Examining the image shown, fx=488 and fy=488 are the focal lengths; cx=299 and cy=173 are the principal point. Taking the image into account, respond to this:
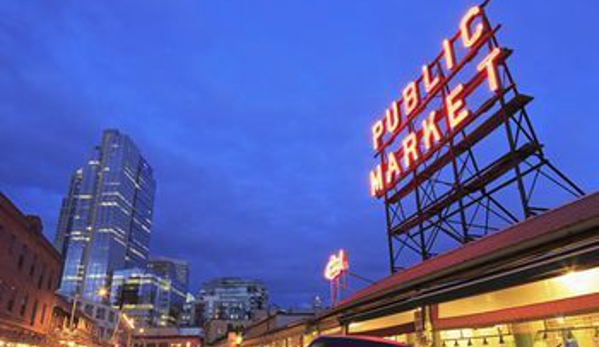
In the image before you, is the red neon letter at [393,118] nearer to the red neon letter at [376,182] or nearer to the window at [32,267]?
the red neon letter at [376,182]

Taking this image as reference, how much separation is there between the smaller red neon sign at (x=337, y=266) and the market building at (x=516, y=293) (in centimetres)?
1382

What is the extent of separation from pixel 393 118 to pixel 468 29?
6650 mm

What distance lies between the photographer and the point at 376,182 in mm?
26031

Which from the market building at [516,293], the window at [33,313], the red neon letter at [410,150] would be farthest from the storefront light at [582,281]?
the window at [33,313]

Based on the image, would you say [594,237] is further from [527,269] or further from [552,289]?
[552,289]

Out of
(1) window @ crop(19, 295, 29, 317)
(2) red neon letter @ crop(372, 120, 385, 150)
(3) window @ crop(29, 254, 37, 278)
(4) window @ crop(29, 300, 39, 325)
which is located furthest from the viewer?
(4) window @ crop(29, 300, 39, 325)

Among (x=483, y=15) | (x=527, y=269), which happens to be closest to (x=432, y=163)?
(x=483, y=15)

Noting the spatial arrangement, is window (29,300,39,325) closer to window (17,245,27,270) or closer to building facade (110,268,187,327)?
window (17,245,27,270)

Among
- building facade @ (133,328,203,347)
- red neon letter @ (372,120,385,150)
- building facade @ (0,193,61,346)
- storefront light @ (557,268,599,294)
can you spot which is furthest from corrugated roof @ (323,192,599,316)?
building facade @ (133,328,203,347)

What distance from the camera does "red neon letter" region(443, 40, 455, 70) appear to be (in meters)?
21.0

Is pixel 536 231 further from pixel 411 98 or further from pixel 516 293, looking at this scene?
pixel 411 98

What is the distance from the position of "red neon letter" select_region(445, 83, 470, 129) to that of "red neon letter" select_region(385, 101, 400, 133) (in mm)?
5293

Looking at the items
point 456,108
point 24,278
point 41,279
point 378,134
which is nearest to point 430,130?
point 456,108

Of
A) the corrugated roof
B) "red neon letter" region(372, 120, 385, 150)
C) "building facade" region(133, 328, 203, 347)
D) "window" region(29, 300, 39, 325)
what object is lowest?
the corrugated roof
